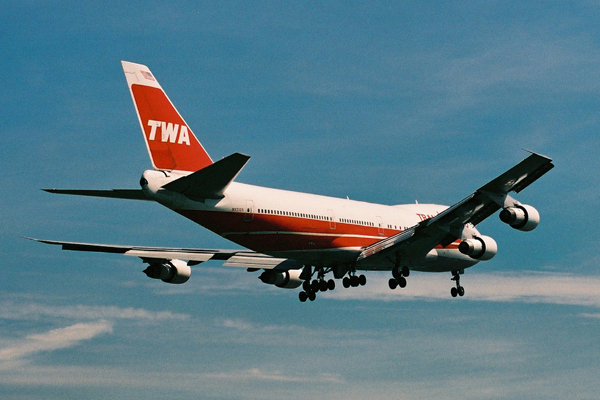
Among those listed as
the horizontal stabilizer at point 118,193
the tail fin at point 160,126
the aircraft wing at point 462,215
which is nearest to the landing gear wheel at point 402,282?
the aircraft wing at point 462,215

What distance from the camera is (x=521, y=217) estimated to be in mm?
32938

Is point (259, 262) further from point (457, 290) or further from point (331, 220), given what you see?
point (457, 290)

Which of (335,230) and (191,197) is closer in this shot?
(191,197)

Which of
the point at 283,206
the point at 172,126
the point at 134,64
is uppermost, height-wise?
the point at 134,64

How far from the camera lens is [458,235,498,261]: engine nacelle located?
3478 centimetres

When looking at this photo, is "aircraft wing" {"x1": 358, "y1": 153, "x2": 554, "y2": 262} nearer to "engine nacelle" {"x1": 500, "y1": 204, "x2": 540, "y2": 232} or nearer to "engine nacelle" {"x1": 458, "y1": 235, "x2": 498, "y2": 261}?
"engine nacelle" {"x1": 500, "y1": 204, "x2": 540, "y2": 232}

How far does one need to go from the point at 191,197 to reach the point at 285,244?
5786mm

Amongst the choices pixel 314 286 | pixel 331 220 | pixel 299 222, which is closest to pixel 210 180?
pixel 299 222

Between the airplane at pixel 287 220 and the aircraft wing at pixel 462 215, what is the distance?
0.05 meters

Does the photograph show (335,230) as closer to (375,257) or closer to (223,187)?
(375,257)

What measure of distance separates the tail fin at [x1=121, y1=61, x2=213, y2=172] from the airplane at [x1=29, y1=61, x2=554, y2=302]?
0.04m

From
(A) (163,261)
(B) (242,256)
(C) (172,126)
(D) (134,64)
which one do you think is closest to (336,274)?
(B) (242,256)

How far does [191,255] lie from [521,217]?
15.8 meters

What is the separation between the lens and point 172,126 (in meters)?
31.5
